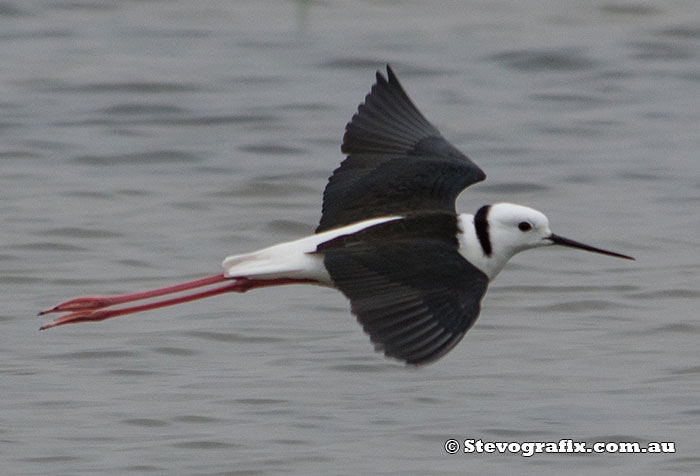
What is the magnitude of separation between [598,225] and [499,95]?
3097 mm

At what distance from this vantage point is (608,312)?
8.51 meters

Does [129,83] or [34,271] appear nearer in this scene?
[34,271]

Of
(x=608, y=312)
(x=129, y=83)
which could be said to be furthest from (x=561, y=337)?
(x=129, y=83)

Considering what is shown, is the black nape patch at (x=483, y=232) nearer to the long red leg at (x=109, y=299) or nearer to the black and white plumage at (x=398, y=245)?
the black and white plumage at (x=398, y=245)

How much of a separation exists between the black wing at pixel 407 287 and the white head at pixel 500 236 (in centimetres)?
16

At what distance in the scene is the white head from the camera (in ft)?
22.0

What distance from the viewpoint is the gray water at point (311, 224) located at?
22.4 ft

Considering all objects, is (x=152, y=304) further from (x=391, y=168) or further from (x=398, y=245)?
(x=398, y=245)

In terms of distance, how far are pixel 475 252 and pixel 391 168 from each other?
0.77m

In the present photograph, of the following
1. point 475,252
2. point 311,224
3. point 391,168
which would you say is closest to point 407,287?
point 475,252

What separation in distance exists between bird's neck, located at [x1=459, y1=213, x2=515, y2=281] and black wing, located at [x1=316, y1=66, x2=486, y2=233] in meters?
0.31

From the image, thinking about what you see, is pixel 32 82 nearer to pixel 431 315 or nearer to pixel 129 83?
pixel 129 83

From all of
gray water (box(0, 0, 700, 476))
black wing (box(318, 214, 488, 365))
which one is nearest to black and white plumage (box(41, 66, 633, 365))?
black wing (box(318, 214, 488, 365))

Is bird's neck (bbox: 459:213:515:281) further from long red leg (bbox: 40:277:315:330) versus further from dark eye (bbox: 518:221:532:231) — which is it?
Answer: long red leg (bbox: 40:277:315:330)
